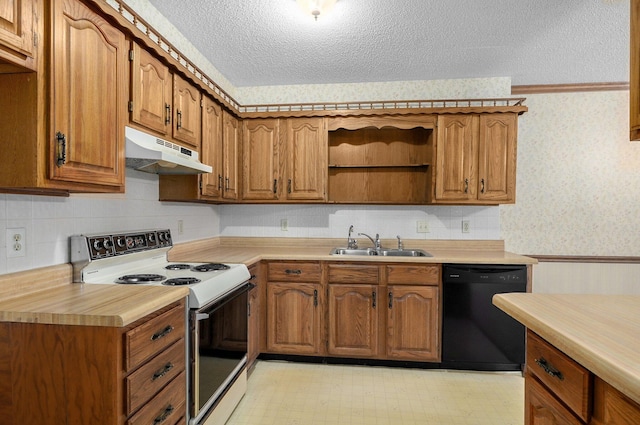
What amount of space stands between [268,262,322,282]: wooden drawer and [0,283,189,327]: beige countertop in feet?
4.30

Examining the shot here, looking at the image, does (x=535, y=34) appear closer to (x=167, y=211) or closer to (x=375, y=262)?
(x=375, y=262)

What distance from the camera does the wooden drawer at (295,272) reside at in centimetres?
287

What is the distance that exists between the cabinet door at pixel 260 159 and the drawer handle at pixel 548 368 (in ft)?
7.91

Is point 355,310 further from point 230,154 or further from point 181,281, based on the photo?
point 230,154

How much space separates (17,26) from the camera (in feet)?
3.66

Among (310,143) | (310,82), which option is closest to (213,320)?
(310,143)

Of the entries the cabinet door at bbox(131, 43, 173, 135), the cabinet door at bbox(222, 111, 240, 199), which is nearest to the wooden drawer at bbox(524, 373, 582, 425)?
the cabinet door at bbox(131, 43, 173, 135)

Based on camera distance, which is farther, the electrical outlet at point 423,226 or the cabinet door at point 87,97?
the electrical outlet at point 423,226

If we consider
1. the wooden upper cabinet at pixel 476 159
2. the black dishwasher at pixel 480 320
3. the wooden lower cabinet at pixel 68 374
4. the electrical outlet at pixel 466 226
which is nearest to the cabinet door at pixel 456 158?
the wooden upper cabinet at pixel 476 159

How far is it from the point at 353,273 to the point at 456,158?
1320 mm

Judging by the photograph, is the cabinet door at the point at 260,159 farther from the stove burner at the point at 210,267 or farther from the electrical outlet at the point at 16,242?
the electrical outlet at the point at 16,242

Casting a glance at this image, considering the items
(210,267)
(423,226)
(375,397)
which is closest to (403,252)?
(423,226)

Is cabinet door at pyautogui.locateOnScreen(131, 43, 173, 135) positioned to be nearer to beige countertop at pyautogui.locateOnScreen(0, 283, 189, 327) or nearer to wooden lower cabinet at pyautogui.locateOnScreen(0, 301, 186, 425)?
beige countertop at pyautogui.locateOnScreen(0, 283, 189, 327)

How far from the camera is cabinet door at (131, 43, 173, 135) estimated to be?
1755 mm
